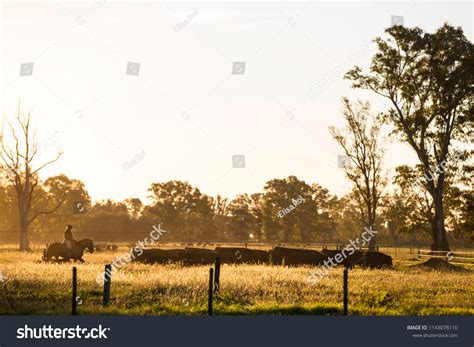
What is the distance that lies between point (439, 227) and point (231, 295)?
99.3 feet

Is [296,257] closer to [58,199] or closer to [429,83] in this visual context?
[429,83]

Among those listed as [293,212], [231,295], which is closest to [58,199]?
[293,212]

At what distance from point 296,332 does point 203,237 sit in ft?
296

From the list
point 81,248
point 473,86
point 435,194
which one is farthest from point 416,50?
point 81,248

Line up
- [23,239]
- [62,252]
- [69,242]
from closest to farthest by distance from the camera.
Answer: [69,242] → [62,252] → [23,239]

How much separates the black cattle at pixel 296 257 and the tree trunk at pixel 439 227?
37.7 ft

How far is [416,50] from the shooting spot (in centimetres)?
4528

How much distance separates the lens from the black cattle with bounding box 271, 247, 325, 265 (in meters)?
38.0

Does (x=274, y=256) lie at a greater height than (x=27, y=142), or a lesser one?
lesser

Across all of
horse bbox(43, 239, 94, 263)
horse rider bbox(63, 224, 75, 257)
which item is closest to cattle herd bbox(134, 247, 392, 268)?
horse bbox(43, 239, 94, 263)

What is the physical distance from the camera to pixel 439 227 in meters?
45.8

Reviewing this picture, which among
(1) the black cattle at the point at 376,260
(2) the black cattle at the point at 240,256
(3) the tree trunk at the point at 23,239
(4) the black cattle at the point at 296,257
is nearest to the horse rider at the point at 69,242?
(2) the black cattle at the point at 240,256

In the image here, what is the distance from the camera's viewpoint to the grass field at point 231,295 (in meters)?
17.1

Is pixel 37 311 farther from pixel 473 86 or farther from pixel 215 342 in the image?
pixel 473 86
